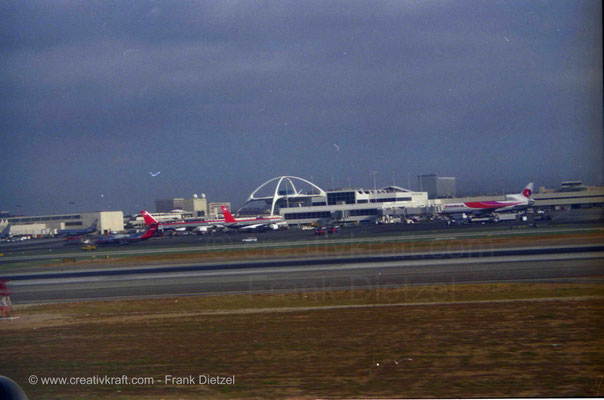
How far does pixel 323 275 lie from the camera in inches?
613

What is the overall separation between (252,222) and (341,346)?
145 feet

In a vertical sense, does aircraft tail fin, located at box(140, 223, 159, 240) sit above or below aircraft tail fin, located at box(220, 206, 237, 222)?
below

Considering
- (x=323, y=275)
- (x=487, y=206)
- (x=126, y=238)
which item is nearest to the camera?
(x=323, y=275)

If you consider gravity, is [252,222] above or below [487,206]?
below

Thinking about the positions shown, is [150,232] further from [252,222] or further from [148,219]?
[252,222]

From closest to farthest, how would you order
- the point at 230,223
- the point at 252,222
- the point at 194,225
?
1. the point at 252,222
2. the point at 230,223
3. the point at 194,225

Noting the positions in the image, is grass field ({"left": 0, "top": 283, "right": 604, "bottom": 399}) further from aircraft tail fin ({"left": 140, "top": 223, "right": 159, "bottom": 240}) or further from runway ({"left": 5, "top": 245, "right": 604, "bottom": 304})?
aircraft tail fin ({"left": 140, "top": 223, "right": 159, "bottom": 240})

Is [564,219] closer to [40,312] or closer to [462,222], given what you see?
[462,222]

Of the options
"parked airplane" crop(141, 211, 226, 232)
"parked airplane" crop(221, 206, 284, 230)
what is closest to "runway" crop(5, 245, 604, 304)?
"parked airplane" crop(221, 206, 284, 230)

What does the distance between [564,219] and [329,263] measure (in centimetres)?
1573

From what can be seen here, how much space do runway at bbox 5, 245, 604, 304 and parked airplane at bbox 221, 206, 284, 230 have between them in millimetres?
27122

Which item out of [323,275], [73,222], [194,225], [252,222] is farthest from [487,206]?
[73,222]

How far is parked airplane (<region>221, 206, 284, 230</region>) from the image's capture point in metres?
49.1

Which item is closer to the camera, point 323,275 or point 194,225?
point 323,275
